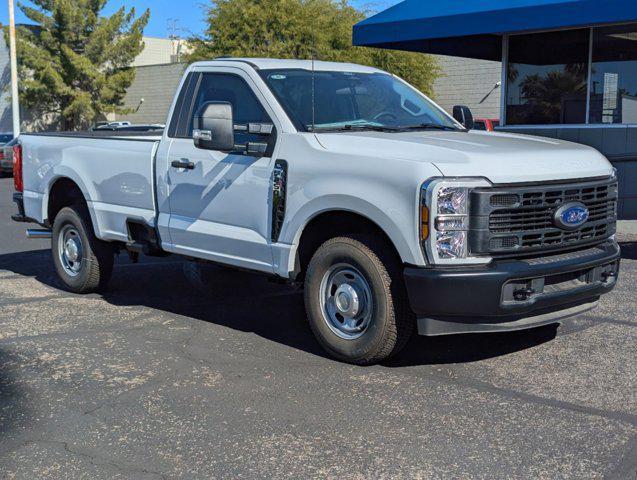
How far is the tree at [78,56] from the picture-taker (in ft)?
147

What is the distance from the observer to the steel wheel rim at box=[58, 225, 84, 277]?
316 inches

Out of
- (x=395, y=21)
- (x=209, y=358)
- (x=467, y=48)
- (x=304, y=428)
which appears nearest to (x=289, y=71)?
(x=209, y=358)

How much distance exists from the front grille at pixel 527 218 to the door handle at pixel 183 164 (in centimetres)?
248

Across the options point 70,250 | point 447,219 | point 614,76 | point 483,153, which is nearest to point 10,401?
point 447,219

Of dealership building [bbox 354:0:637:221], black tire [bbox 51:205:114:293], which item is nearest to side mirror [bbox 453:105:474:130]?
black tire [bbox 51:205:114:293]

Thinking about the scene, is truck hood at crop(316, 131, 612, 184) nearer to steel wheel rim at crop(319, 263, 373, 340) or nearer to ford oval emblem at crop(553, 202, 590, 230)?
ford oval emblem at crop(553, 202, 590, 230)

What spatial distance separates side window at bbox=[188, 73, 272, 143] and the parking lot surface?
5.49ft

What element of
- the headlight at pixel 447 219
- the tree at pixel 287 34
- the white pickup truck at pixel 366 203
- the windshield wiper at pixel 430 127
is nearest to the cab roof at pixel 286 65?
the white pickup truck at pixel 366 203

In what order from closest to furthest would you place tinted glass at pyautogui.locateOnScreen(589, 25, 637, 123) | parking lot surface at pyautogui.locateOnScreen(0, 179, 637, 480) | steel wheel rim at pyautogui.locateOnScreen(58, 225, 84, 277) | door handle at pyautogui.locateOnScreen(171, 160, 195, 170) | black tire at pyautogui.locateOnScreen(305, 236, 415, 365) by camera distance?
parking lot surface at pyautogui.locateOnScreen(0, 179, 637, 480) → black tire at pyautogui.locateOnScreen(305, 236, 415, 365) → door handle at pyautogui.locateOnScreen(171, 160, 195, 170) → steel wheel rim at pyautogui.locateOnScreen(58, 225, 84, 277) → tinted glass at pyautogui.locateOnScreen(589, 25, 637, 123)

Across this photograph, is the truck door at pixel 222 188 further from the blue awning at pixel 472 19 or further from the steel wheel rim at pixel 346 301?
the blue awning at pixel 472 19

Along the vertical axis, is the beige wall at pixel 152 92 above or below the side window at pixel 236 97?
above

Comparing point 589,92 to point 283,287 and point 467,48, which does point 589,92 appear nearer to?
point 467,48

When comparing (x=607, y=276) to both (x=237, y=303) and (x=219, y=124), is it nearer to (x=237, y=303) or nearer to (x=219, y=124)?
(x=219, y=124)

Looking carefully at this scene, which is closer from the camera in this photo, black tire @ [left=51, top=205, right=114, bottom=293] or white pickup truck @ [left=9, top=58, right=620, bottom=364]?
white pickup truck @ [left=9, top=58, right=620, bottom=364]
